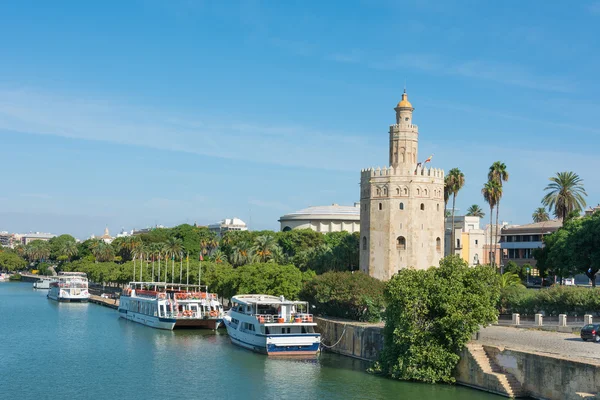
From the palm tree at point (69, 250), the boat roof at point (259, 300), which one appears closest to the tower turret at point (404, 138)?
the boat roof at point (259, 300)

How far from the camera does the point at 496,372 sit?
117 ft

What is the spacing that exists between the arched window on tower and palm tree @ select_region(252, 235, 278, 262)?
25.6 m

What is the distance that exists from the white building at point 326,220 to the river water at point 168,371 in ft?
210

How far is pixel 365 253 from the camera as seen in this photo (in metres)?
65.6

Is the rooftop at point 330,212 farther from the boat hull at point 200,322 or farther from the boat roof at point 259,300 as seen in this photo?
the boat roof at point 259,300

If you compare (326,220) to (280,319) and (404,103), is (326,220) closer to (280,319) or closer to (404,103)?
(404,103)

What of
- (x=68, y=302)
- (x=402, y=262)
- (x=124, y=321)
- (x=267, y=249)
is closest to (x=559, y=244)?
(x=402, y=262)

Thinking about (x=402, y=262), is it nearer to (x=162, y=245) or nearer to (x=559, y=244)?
(x=559, y=244)

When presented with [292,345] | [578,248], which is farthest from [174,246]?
[292,345]

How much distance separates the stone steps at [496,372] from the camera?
34.0 metres

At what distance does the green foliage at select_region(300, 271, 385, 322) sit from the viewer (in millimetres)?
50250

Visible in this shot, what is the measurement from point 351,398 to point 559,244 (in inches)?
1399

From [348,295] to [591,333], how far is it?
726 inches

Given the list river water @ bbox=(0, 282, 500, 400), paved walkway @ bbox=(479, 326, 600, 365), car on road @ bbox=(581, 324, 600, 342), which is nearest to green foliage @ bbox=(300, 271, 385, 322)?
river water @ bbox=(0, 282, 500, 400)
